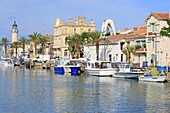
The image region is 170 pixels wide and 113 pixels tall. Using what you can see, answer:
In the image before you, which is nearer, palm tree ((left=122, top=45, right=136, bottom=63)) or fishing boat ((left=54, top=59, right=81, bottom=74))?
palm tree ((left=122, top=45, right=136, bottom=63))

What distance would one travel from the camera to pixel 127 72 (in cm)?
7125

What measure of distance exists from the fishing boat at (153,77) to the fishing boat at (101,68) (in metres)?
13.1

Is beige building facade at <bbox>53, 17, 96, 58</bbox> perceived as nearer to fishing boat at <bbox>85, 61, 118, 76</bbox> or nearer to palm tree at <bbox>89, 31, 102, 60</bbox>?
palm tree at <bbox>89, 31, 102, 60</bbox>

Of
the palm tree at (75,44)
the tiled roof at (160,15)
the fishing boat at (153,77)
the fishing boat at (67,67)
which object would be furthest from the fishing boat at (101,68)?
the palm tree at (75,44)

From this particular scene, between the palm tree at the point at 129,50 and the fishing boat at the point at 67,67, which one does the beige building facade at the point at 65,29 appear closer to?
the fishing boat at the point at 67,67

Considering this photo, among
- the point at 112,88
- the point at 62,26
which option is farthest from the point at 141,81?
the point at 62,26

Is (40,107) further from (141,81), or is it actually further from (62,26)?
(62,26)

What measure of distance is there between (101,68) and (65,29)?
6714cm

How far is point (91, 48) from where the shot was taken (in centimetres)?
11544

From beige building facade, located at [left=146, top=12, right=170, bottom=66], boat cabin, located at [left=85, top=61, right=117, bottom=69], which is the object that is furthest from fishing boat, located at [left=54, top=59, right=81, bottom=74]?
beige building facade, located at [left=146, top=12, right=170, bottom=66]

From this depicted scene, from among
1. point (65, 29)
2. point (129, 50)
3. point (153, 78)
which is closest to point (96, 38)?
point (129, 50)

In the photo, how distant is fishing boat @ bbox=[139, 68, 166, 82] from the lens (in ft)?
203

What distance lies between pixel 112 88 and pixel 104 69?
22.7 meters

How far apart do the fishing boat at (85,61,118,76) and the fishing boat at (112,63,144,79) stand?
2543 millimetres
